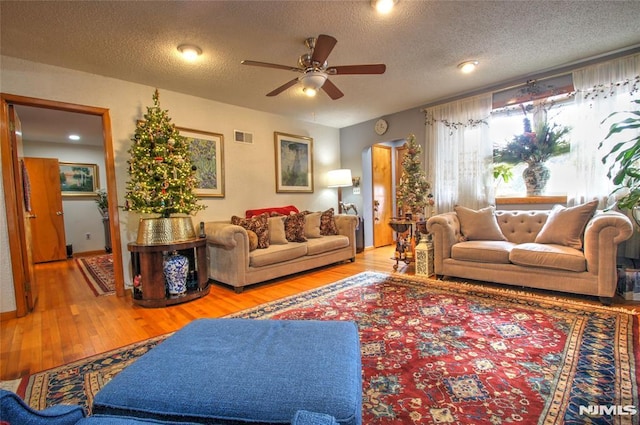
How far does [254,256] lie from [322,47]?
2.23m

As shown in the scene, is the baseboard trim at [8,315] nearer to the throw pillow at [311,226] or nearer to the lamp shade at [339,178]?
the throw pillow at [311,226]

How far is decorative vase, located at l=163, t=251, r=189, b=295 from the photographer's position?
297 cm

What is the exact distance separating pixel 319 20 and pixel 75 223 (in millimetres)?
6608

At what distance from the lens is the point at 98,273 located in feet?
14.4

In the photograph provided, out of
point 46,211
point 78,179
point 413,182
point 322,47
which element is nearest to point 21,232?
point 322,47

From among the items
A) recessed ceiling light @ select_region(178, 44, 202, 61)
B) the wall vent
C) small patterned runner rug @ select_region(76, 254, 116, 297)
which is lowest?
small patterned runner rug @ select_region(76, 254, 116, 297)

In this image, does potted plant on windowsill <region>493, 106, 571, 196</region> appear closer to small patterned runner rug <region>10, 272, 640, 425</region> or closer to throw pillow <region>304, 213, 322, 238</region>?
small patterned runner rug <region>10, 272, 640, 425</region>

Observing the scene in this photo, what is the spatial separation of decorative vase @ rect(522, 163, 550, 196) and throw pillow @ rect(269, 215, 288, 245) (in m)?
3.23

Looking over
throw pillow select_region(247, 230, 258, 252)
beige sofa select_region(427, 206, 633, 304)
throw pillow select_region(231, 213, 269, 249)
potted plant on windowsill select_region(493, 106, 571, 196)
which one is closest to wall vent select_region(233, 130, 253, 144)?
throw pillow select_region(231, 213, 269, 249)

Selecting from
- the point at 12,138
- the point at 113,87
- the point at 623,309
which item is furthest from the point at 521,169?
the point at 12,138

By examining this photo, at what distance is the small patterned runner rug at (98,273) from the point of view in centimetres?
354

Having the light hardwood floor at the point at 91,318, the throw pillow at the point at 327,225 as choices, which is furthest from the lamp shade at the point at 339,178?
the light hardwood floor at the point at 91,318

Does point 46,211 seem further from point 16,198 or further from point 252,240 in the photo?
point 252,240

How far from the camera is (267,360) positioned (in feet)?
3.30
